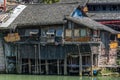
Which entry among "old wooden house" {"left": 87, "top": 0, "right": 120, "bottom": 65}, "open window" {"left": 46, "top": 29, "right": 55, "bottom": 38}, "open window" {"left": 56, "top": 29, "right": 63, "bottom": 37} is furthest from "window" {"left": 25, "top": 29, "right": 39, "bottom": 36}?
"old wooden house" {"left": 87, "top": 0, "right": 120, "bottom": 65}

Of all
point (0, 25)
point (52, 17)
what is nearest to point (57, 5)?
point (52, 17)

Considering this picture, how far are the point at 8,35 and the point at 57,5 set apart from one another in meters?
5.39

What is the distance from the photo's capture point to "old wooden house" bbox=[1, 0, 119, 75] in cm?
3944

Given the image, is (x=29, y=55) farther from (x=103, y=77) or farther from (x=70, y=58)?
(x=103, y=77)

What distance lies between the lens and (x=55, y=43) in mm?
39469

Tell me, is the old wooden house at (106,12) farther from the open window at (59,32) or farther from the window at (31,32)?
the window at (31,32)

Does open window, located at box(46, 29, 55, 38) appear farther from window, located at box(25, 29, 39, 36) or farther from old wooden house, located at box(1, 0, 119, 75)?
window, located at box(25, 29, 39, 36)

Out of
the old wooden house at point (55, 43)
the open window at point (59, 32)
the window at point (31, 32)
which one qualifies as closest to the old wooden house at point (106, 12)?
the old wooden house at point (55, 43)

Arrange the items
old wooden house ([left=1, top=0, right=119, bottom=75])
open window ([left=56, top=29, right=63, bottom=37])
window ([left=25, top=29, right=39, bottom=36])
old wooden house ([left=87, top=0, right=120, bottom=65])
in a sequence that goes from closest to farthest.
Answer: old wooden house ([left=1, top=0, right=119, bottom=75])
open window ([left=56, top=29, right=63, bottom=37])
window ([left=25, top=29, right=39, bottom=36])
old wooden house ([left=87, top=0, right=120, bottom=65])

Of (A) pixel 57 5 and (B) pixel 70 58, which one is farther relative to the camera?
(A) pixel 57 5

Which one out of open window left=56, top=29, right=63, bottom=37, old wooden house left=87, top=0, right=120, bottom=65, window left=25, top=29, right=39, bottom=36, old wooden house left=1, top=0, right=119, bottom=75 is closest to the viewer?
old wooden house left=1, top=0, right=119, bottom=75

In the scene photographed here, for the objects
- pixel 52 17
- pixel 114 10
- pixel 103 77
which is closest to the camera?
pixel 103 77

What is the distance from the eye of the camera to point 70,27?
40.1m

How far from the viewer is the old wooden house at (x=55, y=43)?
129 feet
